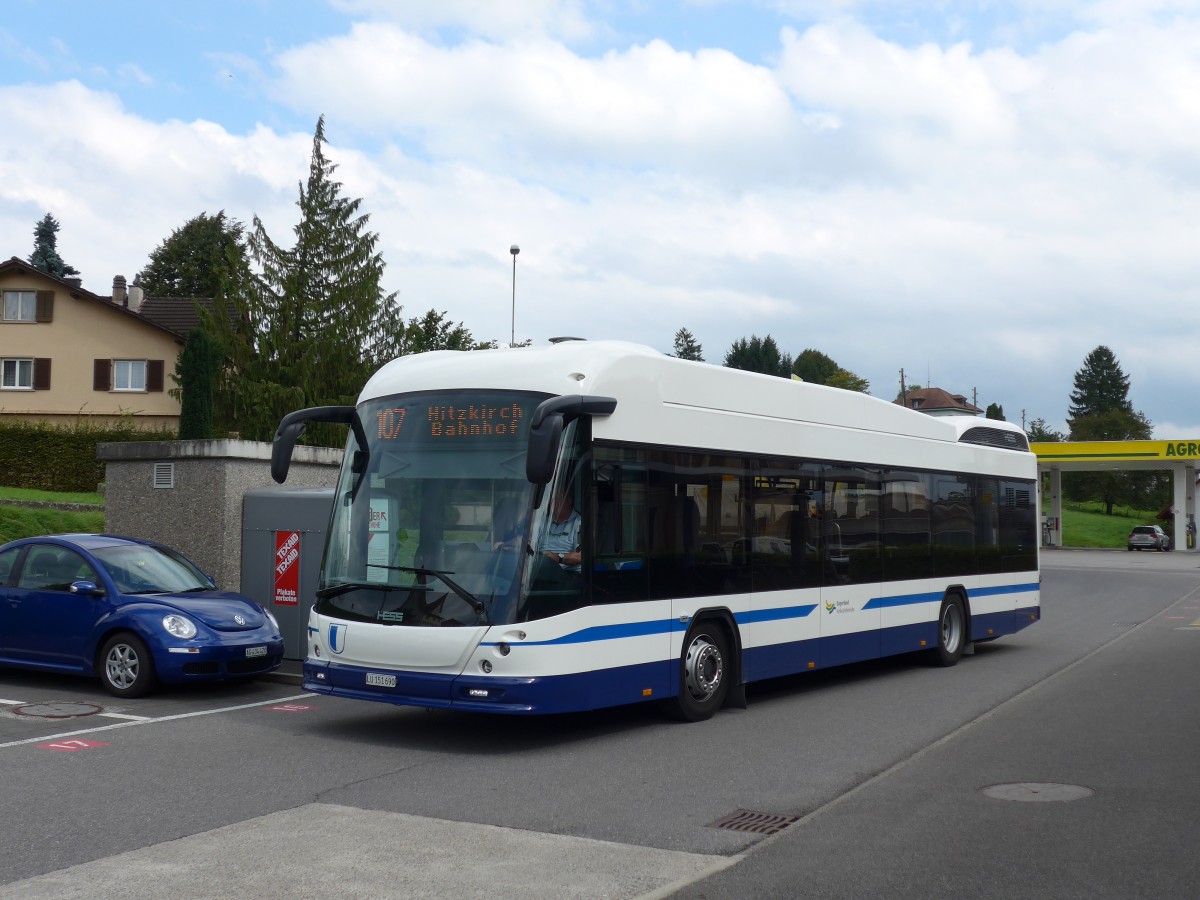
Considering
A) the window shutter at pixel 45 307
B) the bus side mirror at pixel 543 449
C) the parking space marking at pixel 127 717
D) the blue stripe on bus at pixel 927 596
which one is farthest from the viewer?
the window shutter at pixel 45 307

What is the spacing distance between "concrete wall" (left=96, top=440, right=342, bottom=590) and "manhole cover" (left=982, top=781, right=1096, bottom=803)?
9730 millimetres

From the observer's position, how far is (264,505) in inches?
547

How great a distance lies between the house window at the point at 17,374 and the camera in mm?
54156

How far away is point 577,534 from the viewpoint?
9.67 m

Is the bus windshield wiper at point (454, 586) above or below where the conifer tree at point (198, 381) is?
below

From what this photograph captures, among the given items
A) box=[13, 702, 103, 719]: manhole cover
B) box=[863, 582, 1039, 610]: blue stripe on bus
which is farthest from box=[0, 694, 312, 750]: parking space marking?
box=[863, 582, 1039, 610]: blue stripe on bus

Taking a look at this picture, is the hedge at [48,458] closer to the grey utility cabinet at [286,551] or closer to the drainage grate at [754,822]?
the grey utility cabinet at [286,551]

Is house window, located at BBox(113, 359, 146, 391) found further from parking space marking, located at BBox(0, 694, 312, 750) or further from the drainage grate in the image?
the drainage grate

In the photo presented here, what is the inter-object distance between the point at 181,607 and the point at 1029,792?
7565mm

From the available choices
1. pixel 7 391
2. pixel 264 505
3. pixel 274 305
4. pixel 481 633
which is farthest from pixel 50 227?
pixel 481 633

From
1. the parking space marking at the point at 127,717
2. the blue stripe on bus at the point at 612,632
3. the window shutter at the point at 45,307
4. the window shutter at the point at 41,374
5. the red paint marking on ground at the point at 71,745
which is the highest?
the window shutter at the point at 45,307

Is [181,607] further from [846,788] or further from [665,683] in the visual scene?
[846,788]

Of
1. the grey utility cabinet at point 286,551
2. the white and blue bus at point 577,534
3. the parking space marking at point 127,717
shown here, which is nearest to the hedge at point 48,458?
the grey utility cabinet at point 286,551

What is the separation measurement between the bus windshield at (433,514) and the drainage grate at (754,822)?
2.56 m
